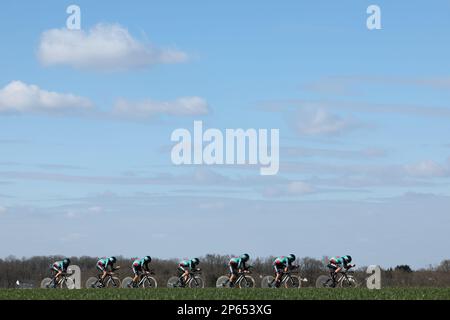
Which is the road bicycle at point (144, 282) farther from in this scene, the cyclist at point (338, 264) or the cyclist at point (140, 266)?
the cyclist at point (338, 264)

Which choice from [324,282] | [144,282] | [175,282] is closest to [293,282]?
[324,282]

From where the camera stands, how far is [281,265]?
42.3 m

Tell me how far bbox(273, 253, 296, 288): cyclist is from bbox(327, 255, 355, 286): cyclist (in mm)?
2340

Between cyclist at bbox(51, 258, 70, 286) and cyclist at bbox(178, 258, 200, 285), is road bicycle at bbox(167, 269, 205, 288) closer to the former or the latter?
cyclist at bbox(178, 258, 200, 285)

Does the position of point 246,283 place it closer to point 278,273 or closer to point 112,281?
point 278,273

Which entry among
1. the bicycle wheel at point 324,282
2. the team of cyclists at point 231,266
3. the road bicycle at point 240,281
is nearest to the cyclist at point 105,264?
the team of cyclists at point 231,266

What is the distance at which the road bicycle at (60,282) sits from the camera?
45.1m

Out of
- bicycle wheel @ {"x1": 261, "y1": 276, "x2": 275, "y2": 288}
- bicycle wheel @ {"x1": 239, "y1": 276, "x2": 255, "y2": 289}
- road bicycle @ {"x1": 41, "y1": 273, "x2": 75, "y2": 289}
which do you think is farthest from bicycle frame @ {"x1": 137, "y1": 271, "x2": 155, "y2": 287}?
bicycle wheel @ {"x1": 261, "y1": 276, "x2": 275, "y2": 288}

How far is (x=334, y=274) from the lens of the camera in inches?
1709

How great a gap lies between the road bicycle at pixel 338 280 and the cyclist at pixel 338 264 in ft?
0.34

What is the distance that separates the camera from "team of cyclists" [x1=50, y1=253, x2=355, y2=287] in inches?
1662
